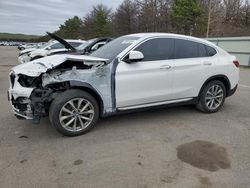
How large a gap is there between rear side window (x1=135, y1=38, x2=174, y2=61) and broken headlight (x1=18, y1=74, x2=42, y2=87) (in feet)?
5.87

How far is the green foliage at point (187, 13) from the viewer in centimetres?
3155

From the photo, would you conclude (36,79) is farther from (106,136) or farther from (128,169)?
(128,169)

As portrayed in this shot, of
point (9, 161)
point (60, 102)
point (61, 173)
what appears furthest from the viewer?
point (60, 102)

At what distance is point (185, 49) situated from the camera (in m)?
4.92

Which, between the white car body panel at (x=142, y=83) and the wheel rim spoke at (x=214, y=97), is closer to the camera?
the white car body panel at (x=142, y=83)

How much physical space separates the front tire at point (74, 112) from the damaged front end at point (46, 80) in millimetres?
171

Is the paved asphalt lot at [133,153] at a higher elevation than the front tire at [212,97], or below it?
below

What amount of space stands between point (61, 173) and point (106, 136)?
48.0 inches

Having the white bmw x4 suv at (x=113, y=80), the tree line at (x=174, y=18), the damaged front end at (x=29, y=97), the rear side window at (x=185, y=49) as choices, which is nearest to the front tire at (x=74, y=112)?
the white bmw x4 suv at (x=113, y=80)

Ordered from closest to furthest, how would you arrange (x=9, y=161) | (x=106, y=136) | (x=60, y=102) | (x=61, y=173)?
(x=61, y=173), (x=9, y=161), (x=60, y=102), (x=106, y=136)

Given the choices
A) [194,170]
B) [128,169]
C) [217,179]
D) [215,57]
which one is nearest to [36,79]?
[128,169]

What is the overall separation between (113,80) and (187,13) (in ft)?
101

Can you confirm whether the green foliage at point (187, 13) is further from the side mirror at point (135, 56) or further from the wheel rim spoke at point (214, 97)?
the side mirror at point (135, 56)

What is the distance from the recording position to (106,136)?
13.6ft
